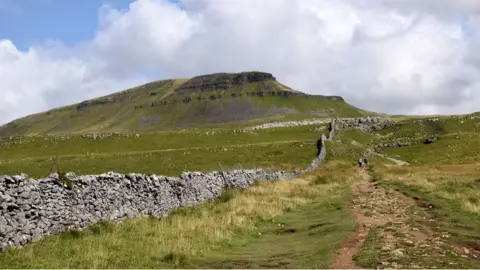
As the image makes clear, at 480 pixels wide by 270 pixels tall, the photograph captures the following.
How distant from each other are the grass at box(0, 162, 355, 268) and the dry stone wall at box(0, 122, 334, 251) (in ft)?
2.38

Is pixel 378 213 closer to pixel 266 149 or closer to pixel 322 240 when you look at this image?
pixel 322 240

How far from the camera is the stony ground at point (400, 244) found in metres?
14.6

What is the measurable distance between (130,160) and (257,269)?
187ft

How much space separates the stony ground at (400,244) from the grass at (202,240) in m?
0.78

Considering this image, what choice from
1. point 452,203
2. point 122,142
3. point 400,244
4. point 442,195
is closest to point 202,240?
point 400,244

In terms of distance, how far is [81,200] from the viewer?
71.9ft

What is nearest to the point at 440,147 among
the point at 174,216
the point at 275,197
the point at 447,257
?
the point at 275,197

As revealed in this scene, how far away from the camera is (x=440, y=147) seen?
300 feet

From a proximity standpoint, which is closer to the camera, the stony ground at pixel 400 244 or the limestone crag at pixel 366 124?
the stony ground at pixel 400 244

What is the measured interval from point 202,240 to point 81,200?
19.8 feet

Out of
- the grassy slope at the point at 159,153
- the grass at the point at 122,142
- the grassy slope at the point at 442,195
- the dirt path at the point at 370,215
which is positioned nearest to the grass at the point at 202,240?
the dirt path at the point at 370,215

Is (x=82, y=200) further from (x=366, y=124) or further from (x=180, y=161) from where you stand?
(x=366, y=124)

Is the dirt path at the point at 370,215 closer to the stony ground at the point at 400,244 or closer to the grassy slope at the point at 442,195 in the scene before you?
the stony ground at the point at 400,244

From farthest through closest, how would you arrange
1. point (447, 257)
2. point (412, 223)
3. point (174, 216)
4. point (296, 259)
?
point (174, 216) → point (412, 223) → point (296, 259) → point (447, 257)
